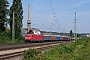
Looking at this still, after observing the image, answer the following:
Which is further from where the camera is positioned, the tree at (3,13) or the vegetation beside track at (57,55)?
the tree at (3,13)

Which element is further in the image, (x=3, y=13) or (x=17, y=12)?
(x=17, y=12)

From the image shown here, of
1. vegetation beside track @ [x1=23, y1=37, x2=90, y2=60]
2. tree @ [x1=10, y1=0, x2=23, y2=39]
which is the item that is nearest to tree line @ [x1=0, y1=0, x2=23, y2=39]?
tree @ [x1=10, y1=0, x2=23, y2=39]

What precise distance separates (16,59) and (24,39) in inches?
1866

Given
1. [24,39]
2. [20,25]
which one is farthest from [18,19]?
[24,39]

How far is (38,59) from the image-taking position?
42.3 ft

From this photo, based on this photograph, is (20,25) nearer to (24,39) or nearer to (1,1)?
(24,39)

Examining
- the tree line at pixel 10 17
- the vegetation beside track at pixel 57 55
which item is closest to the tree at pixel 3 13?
the tree line at pixel 10 17

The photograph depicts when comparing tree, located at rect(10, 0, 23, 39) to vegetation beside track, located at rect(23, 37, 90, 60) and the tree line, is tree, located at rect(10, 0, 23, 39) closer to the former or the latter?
the tree line

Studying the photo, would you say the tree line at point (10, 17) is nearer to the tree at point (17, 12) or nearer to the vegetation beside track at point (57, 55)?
the tree at point (17, 12)

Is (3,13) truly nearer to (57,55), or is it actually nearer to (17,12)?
(17,12)

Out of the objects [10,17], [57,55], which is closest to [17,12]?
[10,17]

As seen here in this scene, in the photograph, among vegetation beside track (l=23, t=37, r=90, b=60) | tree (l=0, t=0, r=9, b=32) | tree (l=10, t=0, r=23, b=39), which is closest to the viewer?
vegetation beside track (l=23, t=37, r=90, b=60)

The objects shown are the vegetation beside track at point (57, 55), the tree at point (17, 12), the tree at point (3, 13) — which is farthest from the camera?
the tree at point (17, 12)

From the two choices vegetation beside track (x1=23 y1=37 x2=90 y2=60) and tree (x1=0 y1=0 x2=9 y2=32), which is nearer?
vegetation beside track (x1=23 y1=37 x2=90 y2=60)
